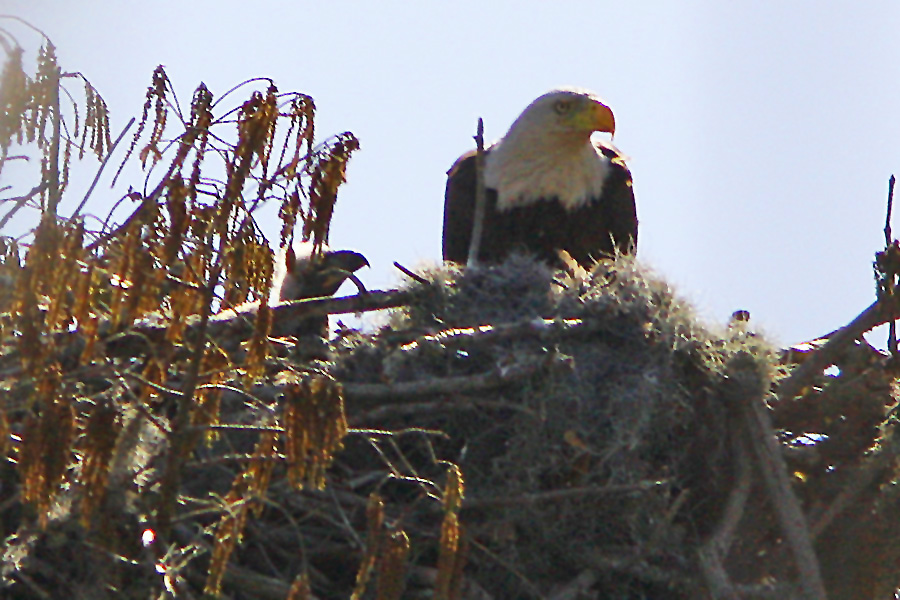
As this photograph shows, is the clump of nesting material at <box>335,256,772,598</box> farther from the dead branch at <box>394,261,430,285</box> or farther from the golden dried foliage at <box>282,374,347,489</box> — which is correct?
the golden dried foliage at <box>282,374,347,489</box>

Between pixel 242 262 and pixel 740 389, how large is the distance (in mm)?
2394

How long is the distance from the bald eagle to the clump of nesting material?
1.37m

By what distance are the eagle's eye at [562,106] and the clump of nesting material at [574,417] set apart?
67.9 inches

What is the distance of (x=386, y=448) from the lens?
4.91 metres

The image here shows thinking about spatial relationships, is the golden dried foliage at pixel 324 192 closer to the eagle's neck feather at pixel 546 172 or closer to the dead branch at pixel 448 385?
the dead branch at pixel 448 385

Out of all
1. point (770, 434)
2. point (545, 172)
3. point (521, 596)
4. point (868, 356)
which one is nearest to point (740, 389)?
point (770, 434)

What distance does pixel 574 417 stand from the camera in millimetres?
4836

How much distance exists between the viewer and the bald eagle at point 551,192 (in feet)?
22.2

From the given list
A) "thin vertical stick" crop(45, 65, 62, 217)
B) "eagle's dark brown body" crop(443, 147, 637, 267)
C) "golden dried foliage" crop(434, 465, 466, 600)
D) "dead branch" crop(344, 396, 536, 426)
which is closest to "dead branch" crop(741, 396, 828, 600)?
"dead branch" crop(344, 396, 536, 426)

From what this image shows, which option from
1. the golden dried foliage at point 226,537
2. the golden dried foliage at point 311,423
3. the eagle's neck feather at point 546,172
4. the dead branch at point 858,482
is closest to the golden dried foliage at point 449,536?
the golden dried foliage at point 311,423

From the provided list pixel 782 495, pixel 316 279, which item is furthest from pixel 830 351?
pixel 316 279

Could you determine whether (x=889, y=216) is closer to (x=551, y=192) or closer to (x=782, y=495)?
(x=782, y=495)

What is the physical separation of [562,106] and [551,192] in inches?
19.3

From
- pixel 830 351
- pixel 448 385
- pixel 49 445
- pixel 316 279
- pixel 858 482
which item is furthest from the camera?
pixel 316 279
